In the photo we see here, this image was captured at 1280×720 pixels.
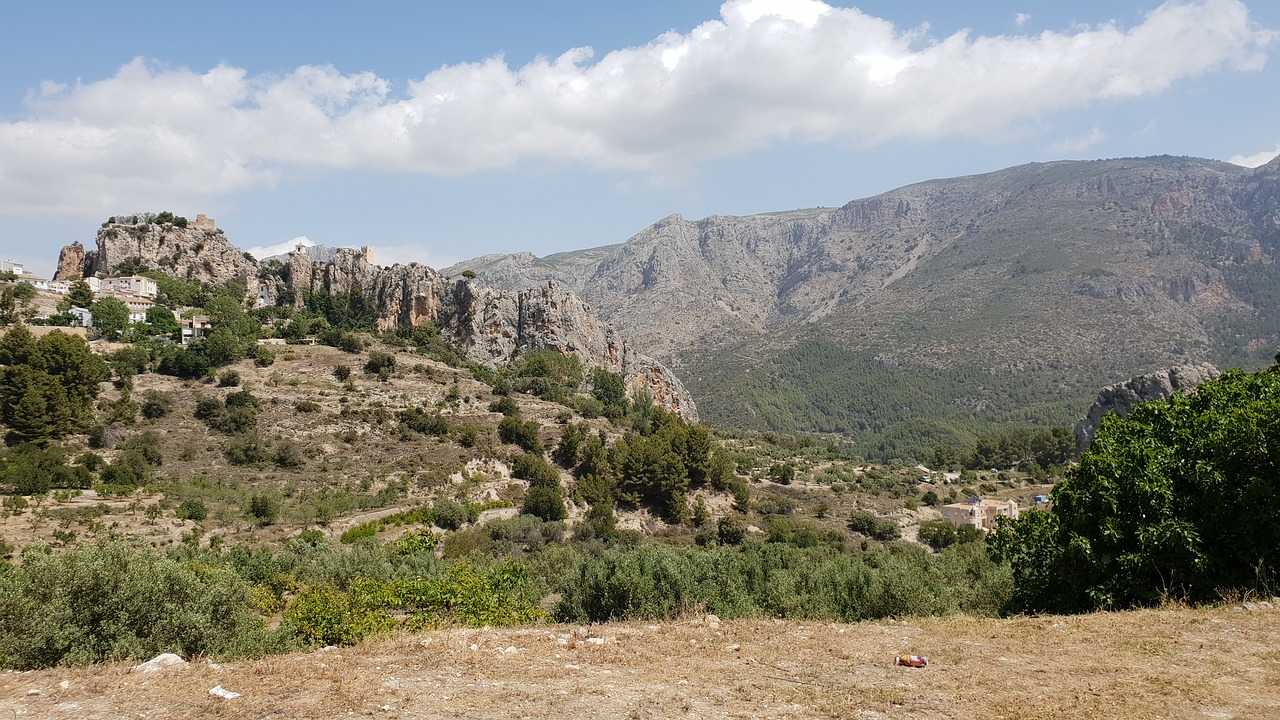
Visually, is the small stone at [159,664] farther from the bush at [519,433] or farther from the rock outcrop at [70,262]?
the rock outcrop at [70,262]

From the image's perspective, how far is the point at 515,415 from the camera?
180 ft

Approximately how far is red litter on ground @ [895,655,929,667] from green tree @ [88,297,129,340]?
64.1 m

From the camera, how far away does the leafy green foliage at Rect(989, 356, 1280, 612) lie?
10.9 metres

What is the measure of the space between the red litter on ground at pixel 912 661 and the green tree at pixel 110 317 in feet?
210

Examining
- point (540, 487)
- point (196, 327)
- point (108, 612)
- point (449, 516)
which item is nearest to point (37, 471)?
point (449, 516)

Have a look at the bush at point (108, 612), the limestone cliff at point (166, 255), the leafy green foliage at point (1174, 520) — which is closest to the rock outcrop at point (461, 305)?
the limestone cliff at point (166, 255)

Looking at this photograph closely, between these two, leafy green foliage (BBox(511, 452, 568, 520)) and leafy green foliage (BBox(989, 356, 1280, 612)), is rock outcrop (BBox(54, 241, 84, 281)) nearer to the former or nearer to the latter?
leafy green foliage (BBox(511, 452, 568, 520))

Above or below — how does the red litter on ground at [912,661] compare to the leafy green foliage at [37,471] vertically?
above

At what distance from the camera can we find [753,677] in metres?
8.30

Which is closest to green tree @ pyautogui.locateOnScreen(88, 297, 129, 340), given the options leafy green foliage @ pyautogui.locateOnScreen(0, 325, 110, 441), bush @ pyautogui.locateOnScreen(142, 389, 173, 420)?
leafy green foliage @ pyautogui.locateOnScreen(0, 325, 110, 441)

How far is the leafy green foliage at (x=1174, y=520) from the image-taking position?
10.9m

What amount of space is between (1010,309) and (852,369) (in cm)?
3449

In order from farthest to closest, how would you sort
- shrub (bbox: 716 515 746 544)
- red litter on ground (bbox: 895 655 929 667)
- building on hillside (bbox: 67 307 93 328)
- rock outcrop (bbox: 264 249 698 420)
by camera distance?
rock outcrop (bbox: 264 249 698 420), building on hillside (bbox: 67 307 93 328), shrub (bbox: 716 515 746 544), red litter on ground (bbox: 895 655 929 667)

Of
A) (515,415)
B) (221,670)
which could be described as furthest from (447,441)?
(221,670)
